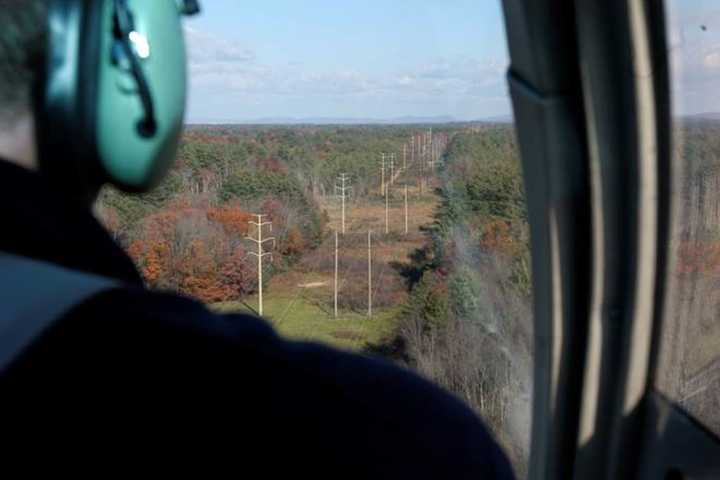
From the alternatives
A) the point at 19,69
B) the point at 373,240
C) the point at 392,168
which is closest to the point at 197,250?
the point at 373,240

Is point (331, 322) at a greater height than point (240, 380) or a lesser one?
lesser

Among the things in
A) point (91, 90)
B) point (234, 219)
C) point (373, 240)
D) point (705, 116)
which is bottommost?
point (373, 240)

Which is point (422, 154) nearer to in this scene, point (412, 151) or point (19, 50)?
point (412, 151)

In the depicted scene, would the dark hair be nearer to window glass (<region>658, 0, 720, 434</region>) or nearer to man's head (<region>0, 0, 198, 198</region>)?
man's head (<region>0, 0, 198, 198</region>)

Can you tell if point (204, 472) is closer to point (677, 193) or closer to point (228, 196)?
point (677, 193)

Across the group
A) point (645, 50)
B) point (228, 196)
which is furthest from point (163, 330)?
point (228, 196)

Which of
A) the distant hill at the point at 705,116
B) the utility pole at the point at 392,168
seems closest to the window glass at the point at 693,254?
the distant hill at the point at 705,116
